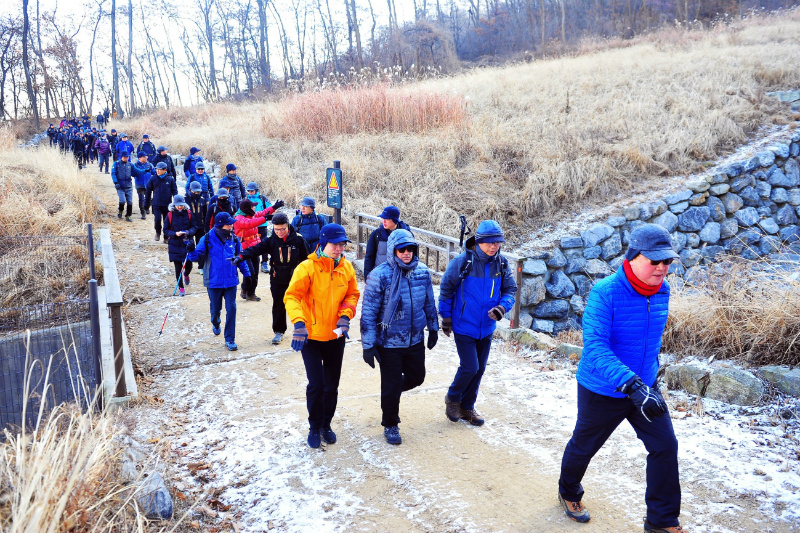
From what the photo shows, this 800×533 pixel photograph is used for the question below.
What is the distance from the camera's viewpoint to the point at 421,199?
13.3 metres

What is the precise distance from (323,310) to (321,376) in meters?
0.55

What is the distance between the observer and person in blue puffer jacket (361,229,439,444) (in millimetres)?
4492

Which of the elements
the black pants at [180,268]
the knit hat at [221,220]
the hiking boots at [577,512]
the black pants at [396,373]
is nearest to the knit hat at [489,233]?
the black pants at [396,373]

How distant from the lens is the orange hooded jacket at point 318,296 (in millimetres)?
4500

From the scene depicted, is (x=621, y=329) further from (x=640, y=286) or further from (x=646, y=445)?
(x=646, y=445)

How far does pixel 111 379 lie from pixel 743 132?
52.5 feet

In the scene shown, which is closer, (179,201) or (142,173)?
(179,201)

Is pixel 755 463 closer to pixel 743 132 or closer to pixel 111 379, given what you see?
pixel 111 379

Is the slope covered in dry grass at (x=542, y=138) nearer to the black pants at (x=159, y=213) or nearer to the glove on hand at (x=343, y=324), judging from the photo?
the black pants at (x=159, y=213)

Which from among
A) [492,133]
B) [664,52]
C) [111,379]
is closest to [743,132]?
[492,133]

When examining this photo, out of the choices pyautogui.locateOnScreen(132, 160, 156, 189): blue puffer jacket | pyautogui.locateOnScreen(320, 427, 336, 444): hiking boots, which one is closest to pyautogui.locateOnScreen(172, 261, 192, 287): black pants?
→ pyautogui.locateOnScreen(132, 160, 156, 189): blue puffer jacket

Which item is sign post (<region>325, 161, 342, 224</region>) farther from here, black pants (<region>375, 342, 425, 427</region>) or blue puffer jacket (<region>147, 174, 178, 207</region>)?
black pants (<region>375, 342, 425, 427</region>)

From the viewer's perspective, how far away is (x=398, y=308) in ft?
14.8

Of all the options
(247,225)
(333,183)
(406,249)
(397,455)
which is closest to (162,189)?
(333,183)
